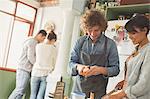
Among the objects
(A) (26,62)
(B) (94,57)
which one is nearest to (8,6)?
(A) (26,62)

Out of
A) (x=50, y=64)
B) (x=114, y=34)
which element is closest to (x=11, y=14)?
(x=50, y=64)

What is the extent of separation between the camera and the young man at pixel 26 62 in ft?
11.9

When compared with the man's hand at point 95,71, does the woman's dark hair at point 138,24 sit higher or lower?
higher

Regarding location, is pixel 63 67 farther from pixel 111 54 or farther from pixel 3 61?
pixel 111 54

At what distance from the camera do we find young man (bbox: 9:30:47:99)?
3621 millimetres

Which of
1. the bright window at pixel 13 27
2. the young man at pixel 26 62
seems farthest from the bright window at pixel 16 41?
the young man at pixel 26 62

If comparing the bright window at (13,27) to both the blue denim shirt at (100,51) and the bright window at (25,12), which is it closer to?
the bright window at (25,12)

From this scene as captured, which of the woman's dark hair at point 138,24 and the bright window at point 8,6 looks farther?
the bright window at point 8,6

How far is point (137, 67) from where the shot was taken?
140 centimetres

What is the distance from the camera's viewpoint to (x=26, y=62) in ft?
12.1

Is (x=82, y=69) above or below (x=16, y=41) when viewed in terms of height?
below

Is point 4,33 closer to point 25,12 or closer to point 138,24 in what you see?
point 25,12

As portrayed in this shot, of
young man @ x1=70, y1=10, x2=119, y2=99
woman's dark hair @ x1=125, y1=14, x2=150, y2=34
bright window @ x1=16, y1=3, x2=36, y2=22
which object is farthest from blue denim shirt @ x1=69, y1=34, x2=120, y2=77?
bright window @ x1=16, y1=3, x2=36, y2=22

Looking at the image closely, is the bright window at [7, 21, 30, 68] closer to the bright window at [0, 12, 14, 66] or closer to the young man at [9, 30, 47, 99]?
the bright window at [0, 12, 14, 66]
